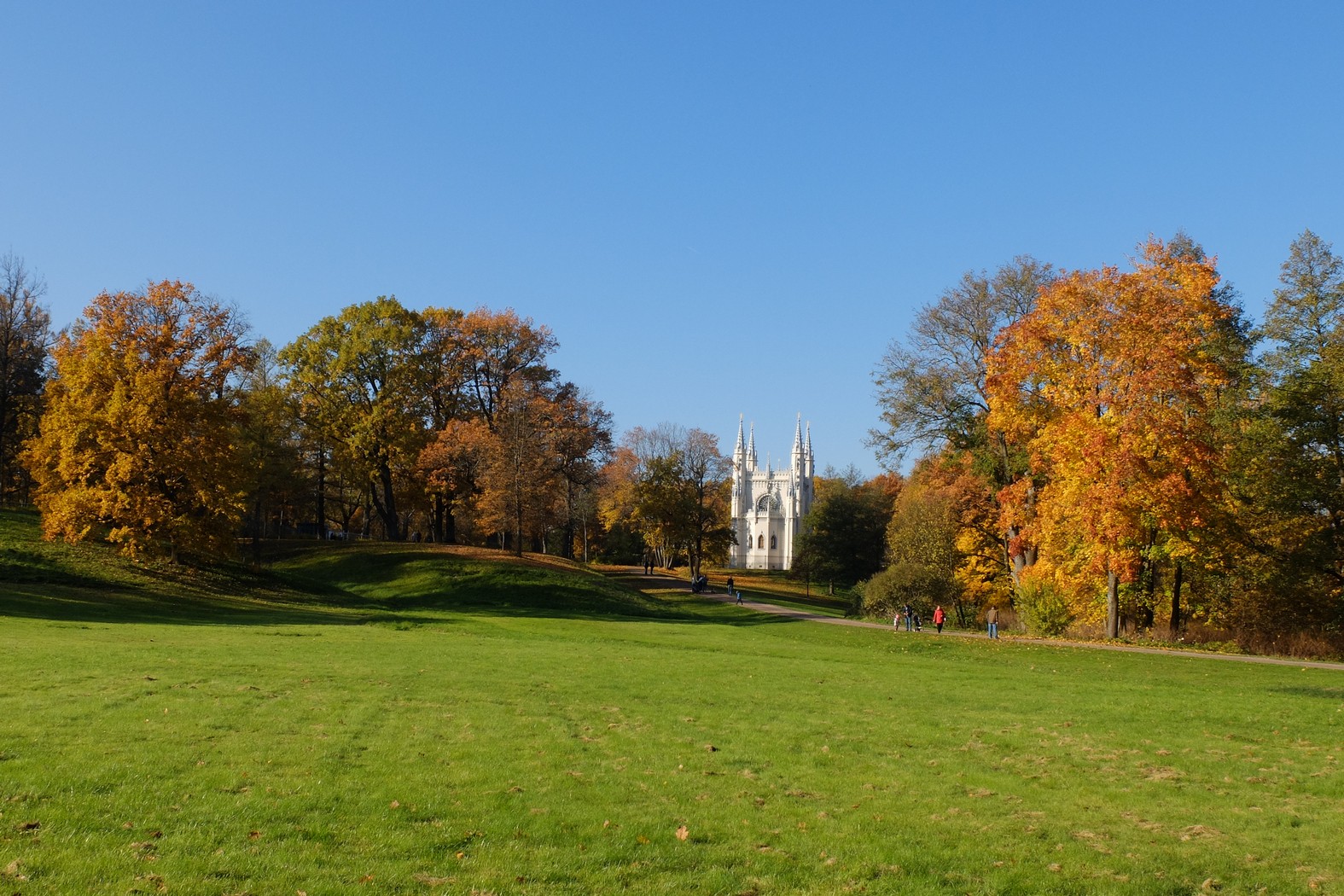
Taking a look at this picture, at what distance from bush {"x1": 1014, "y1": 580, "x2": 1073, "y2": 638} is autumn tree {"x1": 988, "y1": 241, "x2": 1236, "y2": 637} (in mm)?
1356

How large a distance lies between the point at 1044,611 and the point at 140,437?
3595 cm

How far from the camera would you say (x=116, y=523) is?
129 feet

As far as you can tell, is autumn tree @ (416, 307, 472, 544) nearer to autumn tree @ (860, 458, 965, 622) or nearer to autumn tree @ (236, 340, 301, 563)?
autumn tree @ (236, 340, 301, 563)

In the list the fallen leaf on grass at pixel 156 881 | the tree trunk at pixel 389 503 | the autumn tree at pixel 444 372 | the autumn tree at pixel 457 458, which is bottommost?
the fallen leaf on grass at pixel 156 881

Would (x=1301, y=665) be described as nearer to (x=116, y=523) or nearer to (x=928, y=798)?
(x=928, y=798)

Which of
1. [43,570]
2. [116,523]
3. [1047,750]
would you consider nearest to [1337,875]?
[1047,750]

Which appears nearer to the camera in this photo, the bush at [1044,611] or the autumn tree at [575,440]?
the bush at [1044,611]

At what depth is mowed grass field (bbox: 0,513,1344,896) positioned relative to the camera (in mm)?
7355

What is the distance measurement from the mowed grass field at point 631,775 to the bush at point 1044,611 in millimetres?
13988

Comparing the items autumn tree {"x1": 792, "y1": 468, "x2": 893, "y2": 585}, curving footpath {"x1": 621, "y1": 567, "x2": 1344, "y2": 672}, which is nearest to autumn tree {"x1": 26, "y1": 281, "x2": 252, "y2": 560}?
curving footpath {"x1": 621, "y1": 567, "x2": 1344, "y2": 672}

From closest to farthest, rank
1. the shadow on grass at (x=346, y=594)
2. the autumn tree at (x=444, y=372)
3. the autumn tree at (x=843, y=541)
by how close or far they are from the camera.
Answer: the shadow on grass at (x=346, y=594) → the autumn tree at (x=444, y=372) → the autumn tree at (x=843, y=541)

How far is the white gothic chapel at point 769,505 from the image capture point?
139125 mm

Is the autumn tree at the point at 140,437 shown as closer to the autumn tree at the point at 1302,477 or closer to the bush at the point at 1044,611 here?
the bush at the point at 1044,611

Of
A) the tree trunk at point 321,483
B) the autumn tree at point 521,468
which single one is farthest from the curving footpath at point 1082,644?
the tree trunk at point 321,483
